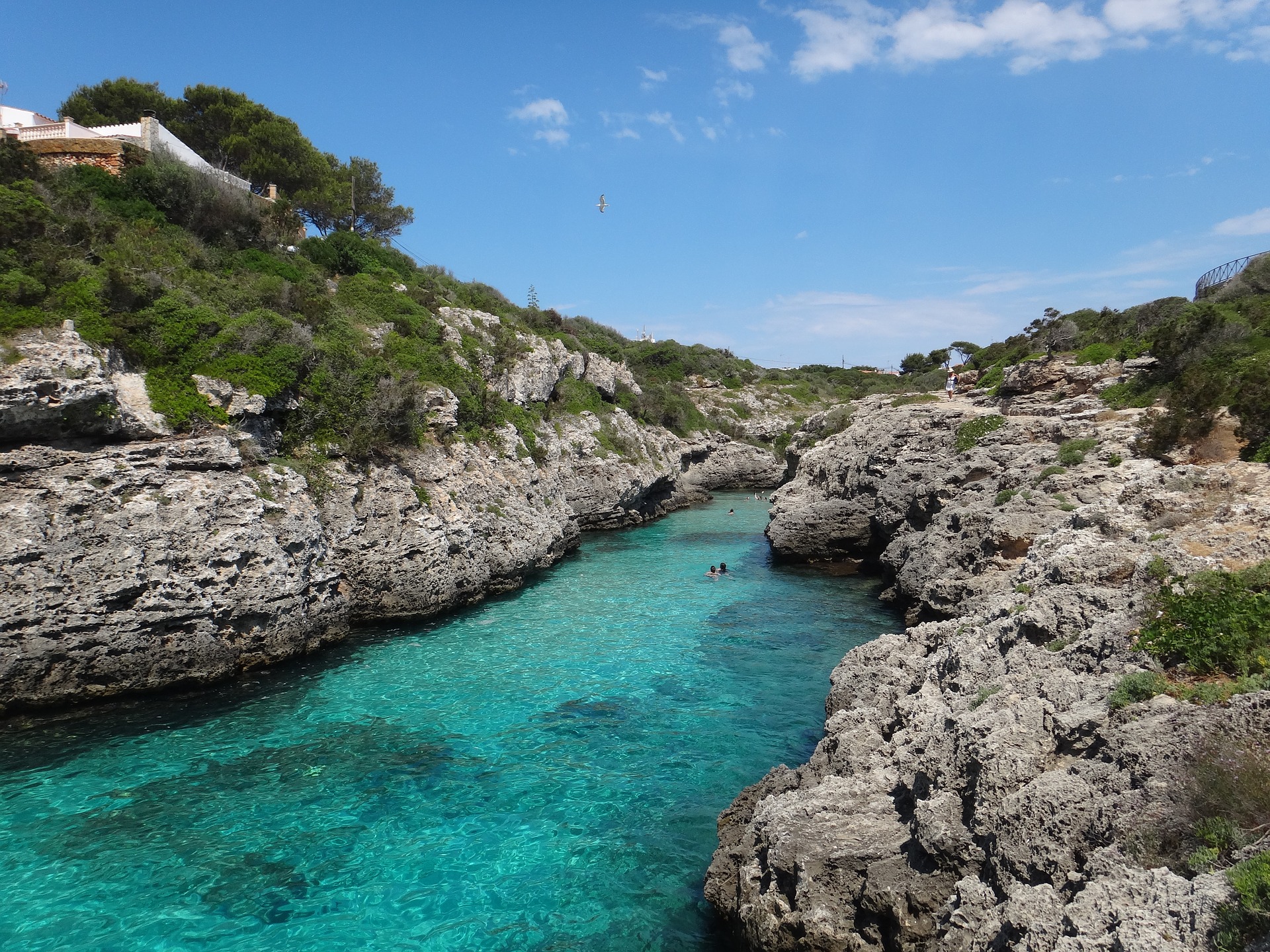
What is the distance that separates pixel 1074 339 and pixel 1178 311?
407cm

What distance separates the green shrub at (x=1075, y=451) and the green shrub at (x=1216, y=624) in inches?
436

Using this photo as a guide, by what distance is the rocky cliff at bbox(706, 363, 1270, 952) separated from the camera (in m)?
4.76

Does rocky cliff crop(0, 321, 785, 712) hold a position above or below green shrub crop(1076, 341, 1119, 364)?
below

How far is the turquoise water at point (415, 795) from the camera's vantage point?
7.91 metres

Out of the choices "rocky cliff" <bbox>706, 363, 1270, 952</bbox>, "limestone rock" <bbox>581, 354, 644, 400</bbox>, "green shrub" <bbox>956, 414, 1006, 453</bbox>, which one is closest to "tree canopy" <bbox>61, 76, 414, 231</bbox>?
"limestone rock" <bbox>581, 354, 644, 400</bbox>

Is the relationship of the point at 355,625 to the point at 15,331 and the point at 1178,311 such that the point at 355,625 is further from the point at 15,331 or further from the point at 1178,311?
the point at 1178,311

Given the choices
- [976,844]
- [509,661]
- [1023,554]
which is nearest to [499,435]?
[509,661]

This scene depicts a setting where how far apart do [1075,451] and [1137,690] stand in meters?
13.1

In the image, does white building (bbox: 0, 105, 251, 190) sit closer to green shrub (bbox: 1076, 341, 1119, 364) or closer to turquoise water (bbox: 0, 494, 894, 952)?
turquoise water (bbox: 0, 494, 894, 952)

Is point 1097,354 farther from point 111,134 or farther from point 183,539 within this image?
point 111,134

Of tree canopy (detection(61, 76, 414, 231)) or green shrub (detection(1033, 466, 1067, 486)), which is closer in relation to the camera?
green shrub (detection(1033, 466, 1067, 486))

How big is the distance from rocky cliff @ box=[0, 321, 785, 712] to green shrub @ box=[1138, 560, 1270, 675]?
54.3ft

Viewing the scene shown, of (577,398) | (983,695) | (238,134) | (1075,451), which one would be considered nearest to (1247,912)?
(983,695)

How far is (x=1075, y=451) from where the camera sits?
664 inches
